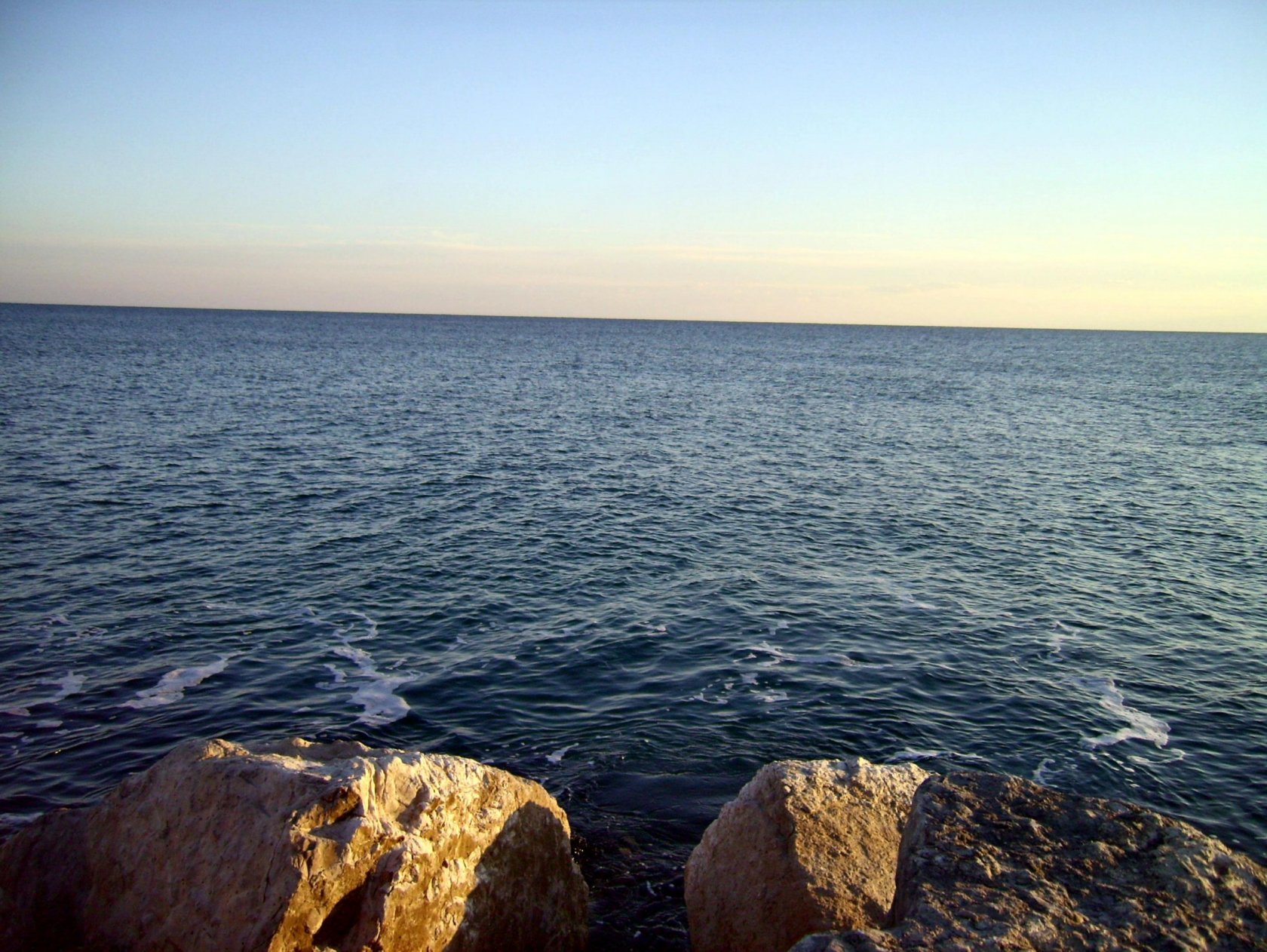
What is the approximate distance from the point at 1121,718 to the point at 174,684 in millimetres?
21702

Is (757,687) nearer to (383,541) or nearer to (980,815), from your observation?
(980,815)

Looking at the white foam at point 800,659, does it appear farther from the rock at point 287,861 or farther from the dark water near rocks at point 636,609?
the rock at point 287,861

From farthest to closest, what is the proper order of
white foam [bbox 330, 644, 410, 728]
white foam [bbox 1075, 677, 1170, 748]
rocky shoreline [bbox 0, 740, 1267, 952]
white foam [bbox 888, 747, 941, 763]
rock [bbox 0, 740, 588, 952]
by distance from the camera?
white foam [bbox 330, 644, 410, 728] < white foam [bbox 1075, 677, 1170, 748] < white foam [bbox 888, 747, 941, 763] < rock [bbox 0, 740, 588, 952] < rocky shoreline [bbox 0, 740, 1267, 952]

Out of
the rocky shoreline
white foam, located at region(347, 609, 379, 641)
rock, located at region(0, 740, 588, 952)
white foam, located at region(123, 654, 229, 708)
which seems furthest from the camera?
white foam, located at region(347, 609, 379, 641)

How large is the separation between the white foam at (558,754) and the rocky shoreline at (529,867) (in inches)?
215

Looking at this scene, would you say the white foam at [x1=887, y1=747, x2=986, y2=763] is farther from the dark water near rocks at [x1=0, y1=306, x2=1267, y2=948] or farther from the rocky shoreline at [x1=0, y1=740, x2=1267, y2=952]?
the rocky shoreline at [x1=0, y1=740, x2=1267, y2=952]

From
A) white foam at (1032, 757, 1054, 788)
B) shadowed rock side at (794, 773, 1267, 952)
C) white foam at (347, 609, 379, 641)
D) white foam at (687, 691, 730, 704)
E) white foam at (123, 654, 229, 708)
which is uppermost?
shadowed rock side at (794, 773, 1267, 952)

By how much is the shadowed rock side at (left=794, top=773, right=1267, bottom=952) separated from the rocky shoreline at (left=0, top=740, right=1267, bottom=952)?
2cm

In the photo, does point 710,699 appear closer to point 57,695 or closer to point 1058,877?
point 1058,877

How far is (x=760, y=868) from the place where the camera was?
10227mm

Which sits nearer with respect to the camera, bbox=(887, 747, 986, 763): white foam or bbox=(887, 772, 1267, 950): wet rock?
bbox=(887, 772, 1267, 950): wet rock

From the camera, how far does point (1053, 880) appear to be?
740 cm

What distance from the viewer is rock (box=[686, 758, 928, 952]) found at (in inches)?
382

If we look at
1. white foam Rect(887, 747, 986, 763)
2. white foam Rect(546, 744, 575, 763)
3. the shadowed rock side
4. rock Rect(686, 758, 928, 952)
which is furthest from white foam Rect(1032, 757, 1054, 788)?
white foam Rect(546, 744, 575, 763)
